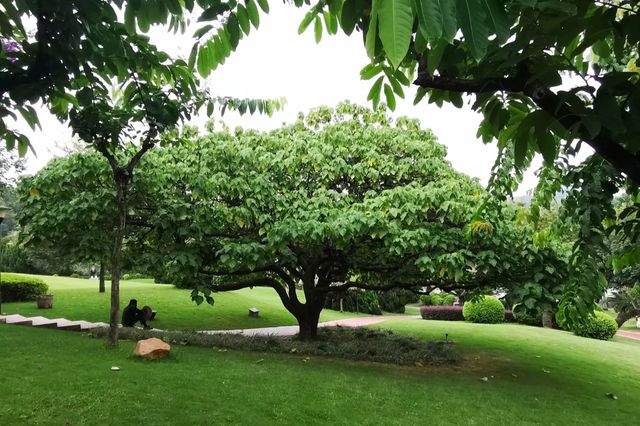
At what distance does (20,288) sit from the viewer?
16.5 meters

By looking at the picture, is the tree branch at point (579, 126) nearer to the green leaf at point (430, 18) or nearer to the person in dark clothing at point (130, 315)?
the green leaf at point (430, 18)

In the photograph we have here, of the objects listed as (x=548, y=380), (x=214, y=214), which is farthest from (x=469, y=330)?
(x=214, y=214)

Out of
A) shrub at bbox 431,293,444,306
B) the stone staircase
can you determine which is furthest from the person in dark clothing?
shrub at bbox 431,293,444,306

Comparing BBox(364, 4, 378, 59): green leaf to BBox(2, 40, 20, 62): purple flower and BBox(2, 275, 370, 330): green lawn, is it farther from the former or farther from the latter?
BBox(2, 275, 370, 330): green lawn

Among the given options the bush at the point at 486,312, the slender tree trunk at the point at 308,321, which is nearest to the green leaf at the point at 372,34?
the slender tree trunk at the point at 308,321

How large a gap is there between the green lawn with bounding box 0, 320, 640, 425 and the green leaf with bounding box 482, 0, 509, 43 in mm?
4951

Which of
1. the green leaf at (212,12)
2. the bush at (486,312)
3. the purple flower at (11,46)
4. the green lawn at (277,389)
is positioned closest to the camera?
the green leaf at (212,12)

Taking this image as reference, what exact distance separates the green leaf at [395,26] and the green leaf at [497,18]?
0.20 metres

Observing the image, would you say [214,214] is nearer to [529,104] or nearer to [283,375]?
[283,375]

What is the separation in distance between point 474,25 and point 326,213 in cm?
781

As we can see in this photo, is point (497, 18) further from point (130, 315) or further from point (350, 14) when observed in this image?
point (130, 315)

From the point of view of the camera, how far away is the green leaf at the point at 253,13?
209cm

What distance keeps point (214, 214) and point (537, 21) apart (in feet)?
26.4

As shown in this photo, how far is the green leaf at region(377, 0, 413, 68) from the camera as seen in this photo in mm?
972
